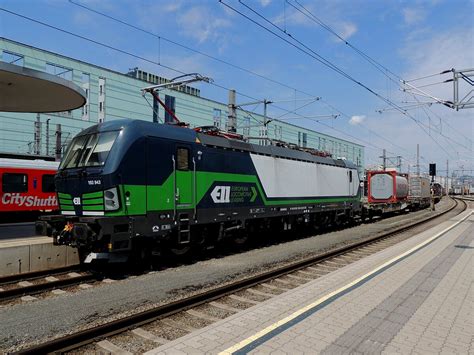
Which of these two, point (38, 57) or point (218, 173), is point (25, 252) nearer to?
point (218, 173)

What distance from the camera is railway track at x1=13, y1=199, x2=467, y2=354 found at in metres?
4.82

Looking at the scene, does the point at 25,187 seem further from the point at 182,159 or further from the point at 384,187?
the point at 384,187

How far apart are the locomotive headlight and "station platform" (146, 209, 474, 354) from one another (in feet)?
12.4

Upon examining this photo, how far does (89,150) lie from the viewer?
8.91 meters

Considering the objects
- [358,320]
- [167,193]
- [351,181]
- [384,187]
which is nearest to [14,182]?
[167,193]

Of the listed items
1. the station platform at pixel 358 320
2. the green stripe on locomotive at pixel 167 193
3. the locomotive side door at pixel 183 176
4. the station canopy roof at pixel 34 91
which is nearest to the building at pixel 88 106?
the station canopy roof at pixel 34 91

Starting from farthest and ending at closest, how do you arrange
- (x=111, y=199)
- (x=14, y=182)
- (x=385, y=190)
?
(x=385, y=190), (x=14, y=182), (x=111, y=199)

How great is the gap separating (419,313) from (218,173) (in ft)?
21.3

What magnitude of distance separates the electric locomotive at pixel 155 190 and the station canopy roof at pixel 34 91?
2.41 metres

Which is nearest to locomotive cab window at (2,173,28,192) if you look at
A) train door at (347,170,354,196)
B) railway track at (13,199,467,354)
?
railway track at (13,199,467,354)

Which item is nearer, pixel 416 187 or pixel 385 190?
pixel 385 190

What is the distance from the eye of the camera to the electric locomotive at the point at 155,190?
8258 millimetres

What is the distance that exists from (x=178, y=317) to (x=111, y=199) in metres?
3.26

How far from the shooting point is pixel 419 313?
5.74 meters
